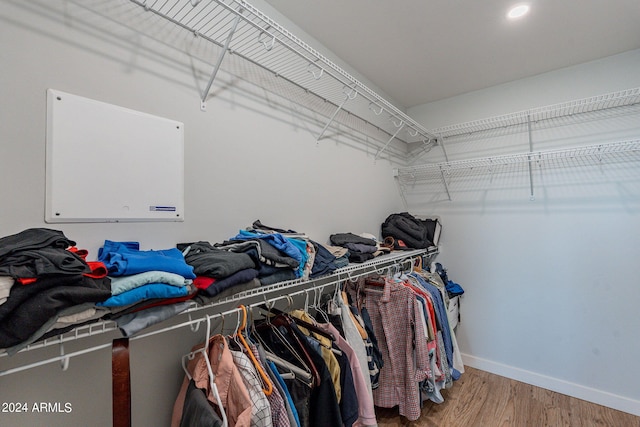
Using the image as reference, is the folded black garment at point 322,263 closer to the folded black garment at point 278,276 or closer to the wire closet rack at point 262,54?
the folded black garment at point 278,276

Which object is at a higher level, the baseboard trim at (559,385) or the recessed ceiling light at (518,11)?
the recessed ceiling light at (518,11)

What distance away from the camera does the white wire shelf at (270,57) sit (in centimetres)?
116

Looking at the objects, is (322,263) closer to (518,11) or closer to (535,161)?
(518,11)

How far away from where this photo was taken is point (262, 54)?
150 cm

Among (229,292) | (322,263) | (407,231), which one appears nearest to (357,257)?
(322,263)

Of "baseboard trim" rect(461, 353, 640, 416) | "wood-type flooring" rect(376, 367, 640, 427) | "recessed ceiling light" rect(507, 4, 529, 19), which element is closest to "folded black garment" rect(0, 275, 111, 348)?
"wood-type flooring" rect(376, 367, 640, 427)

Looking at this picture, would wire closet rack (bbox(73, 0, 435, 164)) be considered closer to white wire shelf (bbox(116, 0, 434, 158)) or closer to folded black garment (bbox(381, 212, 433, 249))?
white wire shelf (bbox(116, 0, 434, 158))

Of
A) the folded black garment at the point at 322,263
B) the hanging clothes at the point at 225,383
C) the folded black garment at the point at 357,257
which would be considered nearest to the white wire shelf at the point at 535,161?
the folded black garment at the point at 357,257

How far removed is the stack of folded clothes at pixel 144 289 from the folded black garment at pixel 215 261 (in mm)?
56

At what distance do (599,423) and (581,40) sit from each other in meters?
2.47

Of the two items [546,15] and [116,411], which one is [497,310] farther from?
[116,411]

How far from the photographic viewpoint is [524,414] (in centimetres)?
196

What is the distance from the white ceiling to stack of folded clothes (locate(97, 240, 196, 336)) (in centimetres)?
147

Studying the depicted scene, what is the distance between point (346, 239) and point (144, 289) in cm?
127
